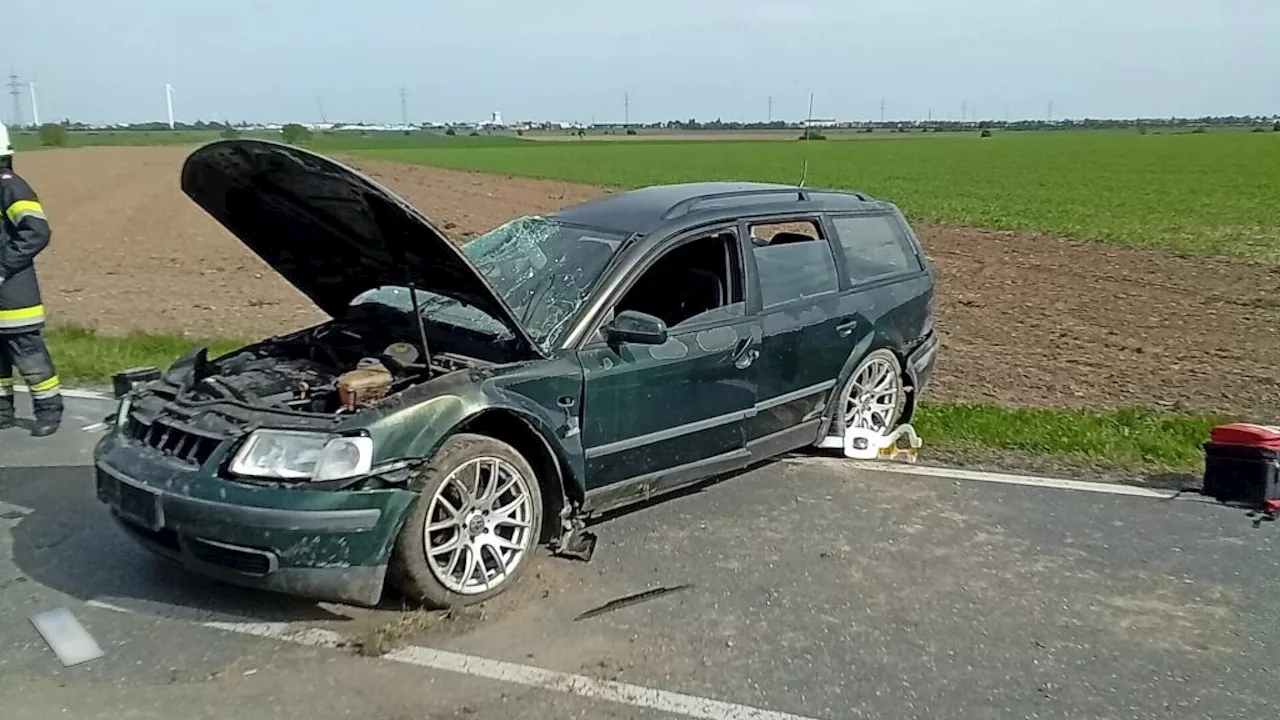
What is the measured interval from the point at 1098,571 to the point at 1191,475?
1900 millimetres

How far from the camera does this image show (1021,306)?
1455 cm

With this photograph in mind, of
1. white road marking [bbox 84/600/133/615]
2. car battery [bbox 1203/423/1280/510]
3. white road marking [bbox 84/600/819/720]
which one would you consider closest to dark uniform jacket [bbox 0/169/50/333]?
white road marking [bbox 84/600/133/615]

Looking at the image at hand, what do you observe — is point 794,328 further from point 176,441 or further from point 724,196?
point 176,441

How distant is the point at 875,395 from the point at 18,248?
17.6 feet

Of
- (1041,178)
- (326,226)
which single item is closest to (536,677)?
(326,226)

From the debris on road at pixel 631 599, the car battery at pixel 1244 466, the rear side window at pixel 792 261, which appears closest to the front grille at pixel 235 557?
the debris on road at pixel 631 599

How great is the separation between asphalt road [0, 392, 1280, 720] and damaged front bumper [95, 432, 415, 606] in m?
0.27

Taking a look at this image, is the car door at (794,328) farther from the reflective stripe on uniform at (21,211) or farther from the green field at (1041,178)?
the green field at (1041,178)

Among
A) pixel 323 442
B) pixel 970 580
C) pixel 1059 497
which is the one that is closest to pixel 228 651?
pixel 323 442

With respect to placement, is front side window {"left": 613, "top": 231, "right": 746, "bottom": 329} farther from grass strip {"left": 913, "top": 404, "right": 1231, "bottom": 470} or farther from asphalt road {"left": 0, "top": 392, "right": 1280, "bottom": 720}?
grass strip {"left": 913, "top": 404, "right": 1231, "bottom": 470}

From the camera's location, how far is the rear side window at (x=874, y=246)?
6.55 metres

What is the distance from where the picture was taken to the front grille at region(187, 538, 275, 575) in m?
4.06

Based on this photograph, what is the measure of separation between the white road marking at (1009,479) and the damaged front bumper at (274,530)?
10.8ft

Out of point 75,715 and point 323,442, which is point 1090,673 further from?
point 75,715
